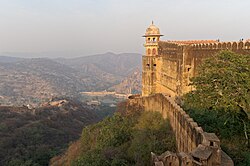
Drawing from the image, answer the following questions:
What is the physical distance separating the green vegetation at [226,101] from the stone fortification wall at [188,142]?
0.99m

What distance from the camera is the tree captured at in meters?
12.4

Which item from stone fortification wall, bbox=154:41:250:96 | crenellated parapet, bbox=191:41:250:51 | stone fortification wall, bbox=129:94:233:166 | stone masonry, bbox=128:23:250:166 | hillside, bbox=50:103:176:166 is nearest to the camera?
stone fortification wall, bbox=129:94:233:166

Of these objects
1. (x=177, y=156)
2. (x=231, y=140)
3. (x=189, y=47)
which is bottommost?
(x=231, y=140)

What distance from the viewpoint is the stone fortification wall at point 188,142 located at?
7484 millimetres

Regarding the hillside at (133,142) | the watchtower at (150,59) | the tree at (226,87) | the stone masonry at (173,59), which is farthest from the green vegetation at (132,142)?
the watchtower at (150,59)

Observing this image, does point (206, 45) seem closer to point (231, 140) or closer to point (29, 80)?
point (231, 140)

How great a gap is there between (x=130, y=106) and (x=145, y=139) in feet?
32.6

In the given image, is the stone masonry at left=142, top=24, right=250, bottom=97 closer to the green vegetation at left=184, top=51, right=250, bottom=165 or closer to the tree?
the tree

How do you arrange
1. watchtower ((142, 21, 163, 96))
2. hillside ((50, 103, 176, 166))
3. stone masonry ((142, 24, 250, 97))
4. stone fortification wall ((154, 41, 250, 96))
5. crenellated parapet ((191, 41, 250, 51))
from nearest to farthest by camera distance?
hillside ((50, 103, 176, 166)), crenellated parapet ((191, 41, 250, 51)), stone fortification wall ((154, 41, 250, 96)), stone masonry ((142, 24, 250, 97)), watchtower ((142, 21, 163, 96))

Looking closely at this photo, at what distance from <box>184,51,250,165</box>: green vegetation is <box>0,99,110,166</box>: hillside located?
96.7ft

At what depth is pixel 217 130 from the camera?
493 inches

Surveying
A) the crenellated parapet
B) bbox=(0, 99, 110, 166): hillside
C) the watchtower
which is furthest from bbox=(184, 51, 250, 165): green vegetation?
bbox=(0, 99, 110, 166): hillside

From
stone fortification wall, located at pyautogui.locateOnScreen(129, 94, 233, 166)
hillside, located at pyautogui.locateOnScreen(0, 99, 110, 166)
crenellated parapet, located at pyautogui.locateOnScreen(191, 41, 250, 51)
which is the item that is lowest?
hillside, located at pyautogui.locateOnScreen(0, 99, 110, 166)

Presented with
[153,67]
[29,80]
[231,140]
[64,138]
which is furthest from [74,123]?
[29,80]
